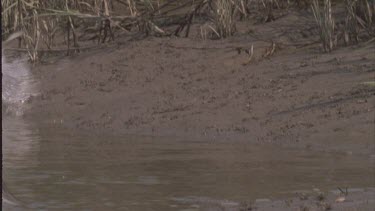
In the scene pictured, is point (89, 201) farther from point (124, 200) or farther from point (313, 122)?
point (313, 122)

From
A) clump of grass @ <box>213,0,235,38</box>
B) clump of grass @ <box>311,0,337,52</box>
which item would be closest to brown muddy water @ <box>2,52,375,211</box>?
clump of grass @ <box>311,0,337,52</box>

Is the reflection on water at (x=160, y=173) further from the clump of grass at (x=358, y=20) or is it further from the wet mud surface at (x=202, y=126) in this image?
the clump of grass at (x=358, y=20)

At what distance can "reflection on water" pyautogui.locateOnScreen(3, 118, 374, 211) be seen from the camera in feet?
19.8

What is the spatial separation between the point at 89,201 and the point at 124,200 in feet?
0.67

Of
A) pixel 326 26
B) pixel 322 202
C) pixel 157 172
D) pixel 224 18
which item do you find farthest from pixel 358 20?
pixel 322 202

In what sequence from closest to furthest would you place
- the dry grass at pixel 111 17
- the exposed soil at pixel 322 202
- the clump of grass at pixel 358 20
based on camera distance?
the exposed soil at pixel 322 202
the clump of grass at pixel 358 20
the dry grass at pixel 111 17

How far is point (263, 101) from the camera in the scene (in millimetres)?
9594

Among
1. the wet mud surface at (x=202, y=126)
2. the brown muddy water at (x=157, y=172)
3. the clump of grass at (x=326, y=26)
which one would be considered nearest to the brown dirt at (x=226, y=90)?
the wet mud surface at (x=202, y=126)

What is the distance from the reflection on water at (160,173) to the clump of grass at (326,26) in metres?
2.44

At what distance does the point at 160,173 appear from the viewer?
7.02m

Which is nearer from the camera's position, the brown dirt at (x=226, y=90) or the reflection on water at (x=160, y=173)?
the reflection on water at (x=160, y=173)

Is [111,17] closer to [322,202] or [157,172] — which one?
[157,172]

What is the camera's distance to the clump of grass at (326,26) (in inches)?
411

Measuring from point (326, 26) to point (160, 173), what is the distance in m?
4.06
